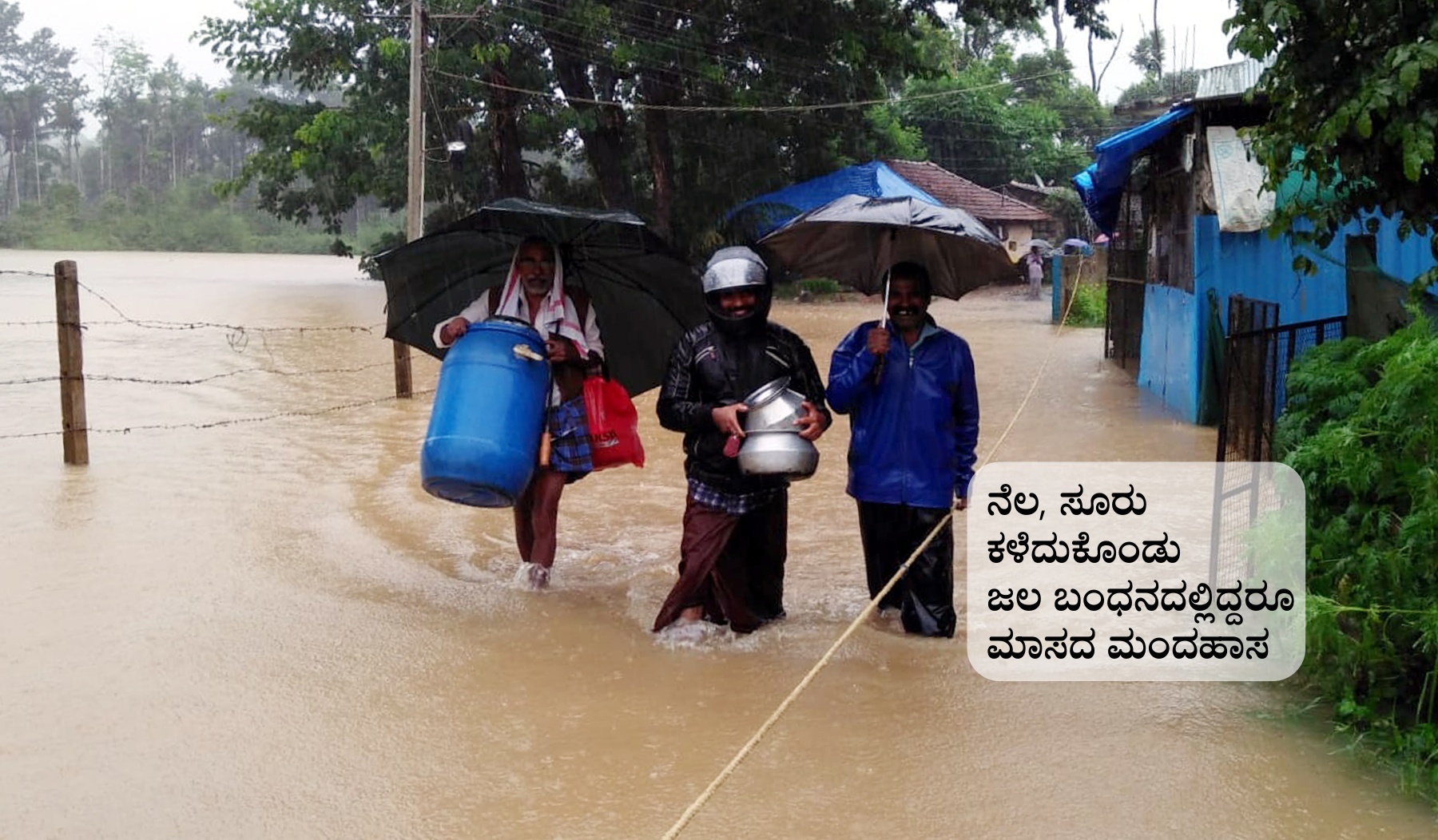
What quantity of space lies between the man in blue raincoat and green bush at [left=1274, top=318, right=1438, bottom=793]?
4.03ft

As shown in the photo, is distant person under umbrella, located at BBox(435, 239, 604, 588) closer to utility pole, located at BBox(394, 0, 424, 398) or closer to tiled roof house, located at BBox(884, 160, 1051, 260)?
utility pole, located at BBox(394, 0, 424, 398)

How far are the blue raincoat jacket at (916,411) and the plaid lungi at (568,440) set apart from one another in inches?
47.8

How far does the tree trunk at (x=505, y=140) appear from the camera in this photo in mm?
24969

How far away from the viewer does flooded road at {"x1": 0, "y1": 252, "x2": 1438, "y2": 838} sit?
3.77 m

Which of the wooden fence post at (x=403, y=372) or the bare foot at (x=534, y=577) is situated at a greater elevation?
the wooden fence post at (x=403, y=372)

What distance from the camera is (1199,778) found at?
399 cm

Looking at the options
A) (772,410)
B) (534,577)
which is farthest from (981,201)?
(772,410)

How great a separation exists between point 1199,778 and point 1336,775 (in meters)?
0.42

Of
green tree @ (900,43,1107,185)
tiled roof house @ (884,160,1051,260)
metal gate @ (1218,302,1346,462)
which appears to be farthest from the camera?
green tree @ (900,43,1107,185)

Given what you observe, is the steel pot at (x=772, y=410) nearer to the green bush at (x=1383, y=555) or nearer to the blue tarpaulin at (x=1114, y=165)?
the green bush at (x=1383, y=555)

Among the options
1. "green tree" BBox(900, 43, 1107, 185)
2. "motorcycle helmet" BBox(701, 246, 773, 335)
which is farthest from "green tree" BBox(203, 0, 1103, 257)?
"motorcycle helmet" BBox(701, 246, 773, 335)

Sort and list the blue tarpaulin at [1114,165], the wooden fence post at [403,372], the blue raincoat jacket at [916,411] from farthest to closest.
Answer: the wooden fence post at [403,372] < the blue tarpaulin at [1114,165] < the blue raincoat jacket at [916,411]

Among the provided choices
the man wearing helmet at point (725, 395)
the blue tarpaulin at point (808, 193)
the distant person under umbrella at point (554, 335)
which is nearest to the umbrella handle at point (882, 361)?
the man wearing helmet at point (725, 395)

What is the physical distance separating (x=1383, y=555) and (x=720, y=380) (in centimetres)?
237
